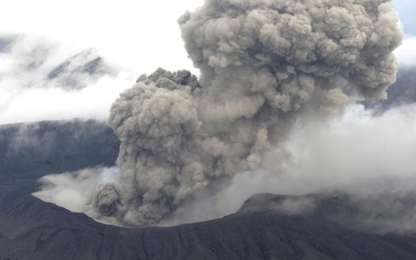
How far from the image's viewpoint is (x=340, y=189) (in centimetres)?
3759

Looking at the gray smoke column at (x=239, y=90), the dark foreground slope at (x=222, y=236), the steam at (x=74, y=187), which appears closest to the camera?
the dark foreground slope at (x=222, y=236)

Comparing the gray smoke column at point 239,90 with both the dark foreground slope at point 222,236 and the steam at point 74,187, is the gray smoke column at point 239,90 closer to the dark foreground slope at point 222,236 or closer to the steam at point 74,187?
the dark foreground slope at point 222,236

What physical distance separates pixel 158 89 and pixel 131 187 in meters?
7.32

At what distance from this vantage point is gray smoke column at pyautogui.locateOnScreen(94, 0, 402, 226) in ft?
100

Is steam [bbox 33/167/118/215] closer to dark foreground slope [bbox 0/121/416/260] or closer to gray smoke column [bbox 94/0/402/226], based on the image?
dark foreground slope [bbox 0/121/416/260]

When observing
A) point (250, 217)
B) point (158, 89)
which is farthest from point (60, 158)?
point (250, 217)

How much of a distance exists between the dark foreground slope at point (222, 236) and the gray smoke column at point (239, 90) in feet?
8.61

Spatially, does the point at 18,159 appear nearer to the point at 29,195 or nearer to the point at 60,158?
the point at 60,158

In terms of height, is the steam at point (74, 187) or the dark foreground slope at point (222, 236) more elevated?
the steam at point (74, 187)

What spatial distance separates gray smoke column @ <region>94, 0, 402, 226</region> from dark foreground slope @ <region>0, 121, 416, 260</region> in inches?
103

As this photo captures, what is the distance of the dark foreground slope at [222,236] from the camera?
30.0 m

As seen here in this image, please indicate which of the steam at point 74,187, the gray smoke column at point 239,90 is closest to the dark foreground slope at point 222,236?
the steam at point 74,187

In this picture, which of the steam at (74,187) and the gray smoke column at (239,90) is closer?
the gray smoke column at (239,90)

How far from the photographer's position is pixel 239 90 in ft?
109
